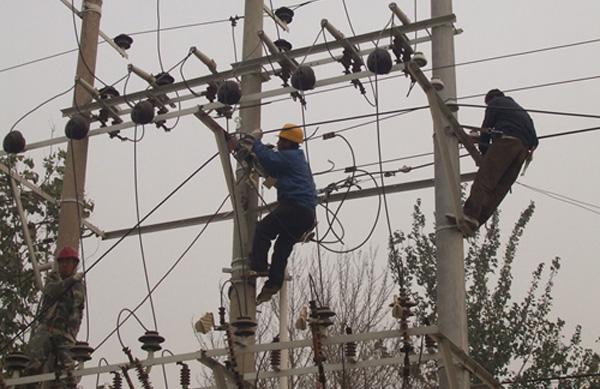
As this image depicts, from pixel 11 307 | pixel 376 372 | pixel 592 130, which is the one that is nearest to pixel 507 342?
pixel 376 372

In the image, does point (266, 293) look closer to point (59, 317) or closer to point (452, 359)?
point (452, 359)

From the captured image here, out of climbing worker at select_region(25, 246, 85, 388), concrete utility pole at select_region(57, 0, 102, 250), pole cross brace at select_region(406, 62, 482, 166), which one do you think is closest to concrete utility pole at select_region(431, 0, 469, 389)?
pole cross brace at select_region(406, 62, 482, 166)

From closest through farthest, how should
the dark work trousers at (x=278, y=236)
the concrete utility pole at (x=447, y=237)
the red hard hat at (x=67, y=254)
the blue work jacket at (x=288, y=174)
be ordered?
1. the concrete utility pole at (x=447, y=237)
2. the dark work trousers at (x=278, y=236)
3. the blue work jacket at (x=288, y=174)
4. the red hard hat at (x=67, y=254)

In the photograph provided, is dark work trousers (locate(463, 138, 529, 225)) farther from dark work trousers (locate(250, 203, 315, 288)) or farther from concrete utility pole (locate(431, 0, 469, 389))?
dark work trousers (locate(250, 203, 315, 288))

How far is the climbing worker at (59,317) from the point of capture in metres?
10.1

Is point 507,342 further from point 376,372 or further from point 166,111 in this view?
point 166,111

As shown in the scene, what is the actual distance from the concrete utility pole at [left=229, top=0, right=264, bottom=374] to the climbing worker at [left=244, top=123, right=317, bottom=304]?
0.13 metres

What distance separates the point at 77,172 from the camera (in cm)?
1123

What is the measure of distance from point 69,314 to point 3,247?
9071 mm

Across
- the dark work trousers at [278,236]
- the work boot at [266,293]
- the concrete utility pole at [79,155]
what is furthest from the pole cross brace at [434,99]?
the concrete utility pole at [79,155]

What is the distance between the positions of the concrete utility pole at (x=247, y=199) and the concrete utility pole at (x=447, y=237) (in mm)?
1642

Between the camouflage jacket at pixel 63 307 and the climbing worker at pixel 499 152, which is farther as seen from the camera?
the camouflage jacket at pixel 63 307

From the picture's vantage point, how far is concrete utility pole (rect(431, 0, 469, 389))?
25.5 feet

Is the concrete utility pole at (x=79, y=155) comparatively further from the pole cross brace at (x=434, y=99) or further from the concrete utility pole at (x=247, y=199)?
the pole cross brace at (x=434, y=99)
